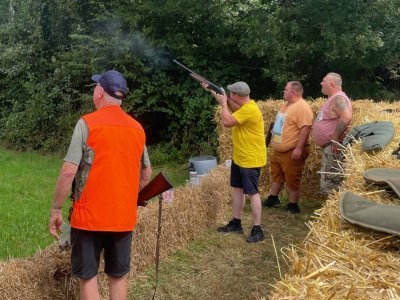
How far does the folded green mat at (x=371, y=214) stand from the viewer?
7.57 ft

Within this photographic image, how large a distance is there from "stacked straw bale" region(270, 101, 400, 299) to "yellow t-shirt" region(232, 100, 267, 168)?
298 cm

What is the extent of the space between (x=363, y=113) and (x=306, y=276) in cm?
547

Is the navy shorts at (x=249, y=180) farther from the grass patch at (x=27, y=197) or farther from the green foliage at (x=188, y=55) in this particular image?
the green foliage at (x=188, y=55)

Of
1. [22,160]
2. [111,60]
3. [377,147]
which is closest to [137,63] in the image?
[111,60]

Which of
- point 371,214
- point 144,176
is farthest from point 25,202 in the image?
point 371,214

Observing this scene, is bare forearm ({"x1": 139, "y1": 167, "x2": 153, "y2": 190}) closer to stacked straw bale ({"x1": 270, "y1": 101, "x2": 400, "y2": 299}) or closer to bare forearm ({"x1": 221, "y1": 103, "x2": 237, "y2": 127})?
stacked straw bale ({"x1": 270, "y1": 101, "x2": 400, "y2": 299})

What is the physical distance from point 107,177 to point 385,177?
1.82 meters

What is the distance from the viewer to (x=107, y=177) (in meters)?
3.32

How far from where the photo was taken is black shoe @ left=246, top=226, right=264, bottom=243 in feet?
20.2

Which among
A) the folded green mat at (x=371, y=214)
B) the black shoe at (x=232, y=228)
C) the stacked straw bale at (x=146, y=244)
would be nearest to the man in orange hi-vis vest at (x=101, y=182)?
the stacked straw bale at (x=146, y=244)

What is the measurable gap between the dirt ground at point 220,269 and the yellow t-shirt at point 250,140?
Answer: 104cm

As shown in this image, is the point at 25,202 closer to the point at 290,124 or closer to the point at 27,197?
the point at 27,197

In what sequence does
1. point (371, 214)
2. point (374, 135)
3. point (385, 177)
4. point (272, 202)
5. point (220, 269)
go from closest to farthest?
point (371, 214), point (385, 177), point (374, 135), point (220, 269), point (272, 202)

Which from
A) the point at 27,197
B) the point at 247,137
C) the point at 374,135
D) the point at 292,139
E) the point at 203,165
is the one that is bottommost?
the point at 27,197
